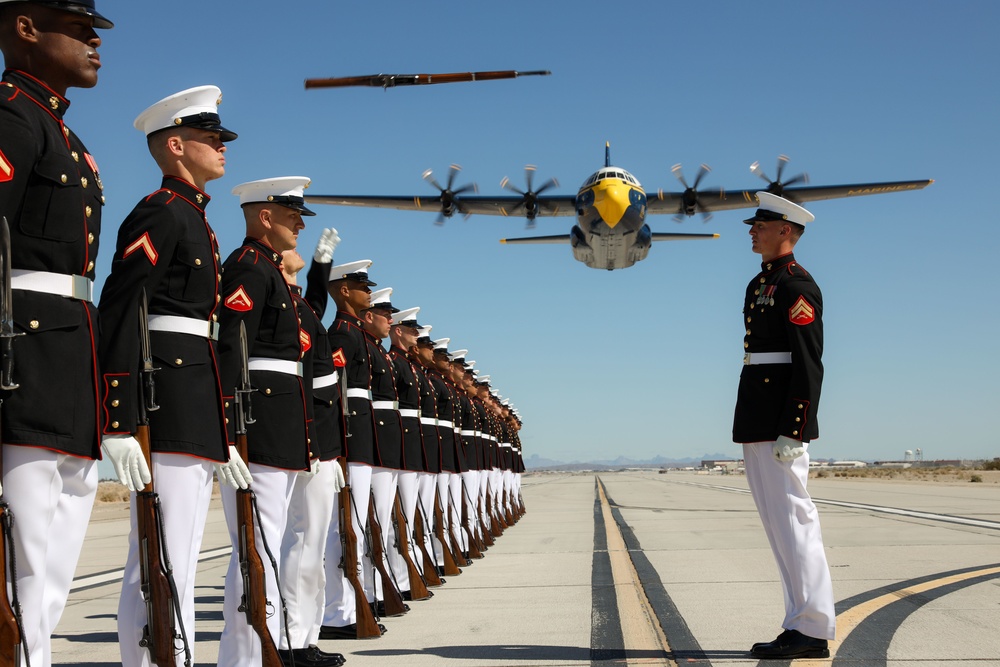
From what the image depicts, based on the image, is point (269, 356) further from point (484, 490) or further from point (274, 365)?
point (484, 490)

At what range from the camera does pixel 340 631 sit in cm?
673

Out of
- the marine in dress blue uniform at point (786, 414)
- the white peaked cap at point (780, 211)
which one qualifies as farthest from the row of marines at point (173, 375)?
the white peaked cap at point (780, 211)

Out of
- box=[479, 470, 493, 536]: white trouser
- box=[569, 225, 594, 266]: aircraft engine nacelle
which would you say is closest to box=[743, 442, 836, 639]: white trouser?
box=[479, 470, 493, 536]: white trouser

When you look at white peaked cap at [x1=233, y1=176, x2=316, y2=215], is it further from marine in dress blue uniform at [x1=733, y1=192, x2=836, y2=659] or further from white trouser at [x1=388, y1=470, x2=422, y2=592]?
white trouser at [x1=388, y1=470, x2=422, y2=592]

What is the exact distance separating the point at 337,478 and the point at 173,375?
2.42 m

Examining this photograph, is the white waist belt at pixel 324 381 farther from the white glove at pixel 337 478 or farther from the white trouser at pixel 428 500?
the white trouser at pixel 428 500

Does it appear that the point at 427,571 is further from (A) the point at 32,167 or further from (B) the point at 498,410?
(B) the point at 498,410

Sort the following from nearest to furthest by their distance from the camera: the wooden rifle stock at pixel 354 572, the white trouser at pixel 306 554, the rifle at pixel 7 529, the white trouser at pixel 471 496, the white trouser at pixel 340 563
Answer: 1. the rifle at pixel 7 529
2. the white trouser at pixel 306 554
3. the wooden rifle stock at pixel 354 572
4. the white trouser at pixel 340 563
5. the white trouser at pixel 471 496

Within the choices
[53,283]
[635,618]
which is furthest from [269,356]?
[635,618]

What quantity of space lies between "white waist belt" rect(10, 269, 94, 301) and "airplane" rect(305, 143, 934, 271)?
91.7 ft

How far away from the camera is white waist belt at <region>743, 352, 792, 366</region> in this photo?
5.66 meters

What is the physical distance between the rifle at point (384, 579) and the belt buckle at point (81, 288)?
409 centimetres

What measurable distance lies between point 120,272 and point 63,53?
87cm

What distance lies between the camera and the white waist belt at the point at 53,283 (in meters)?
3.13
